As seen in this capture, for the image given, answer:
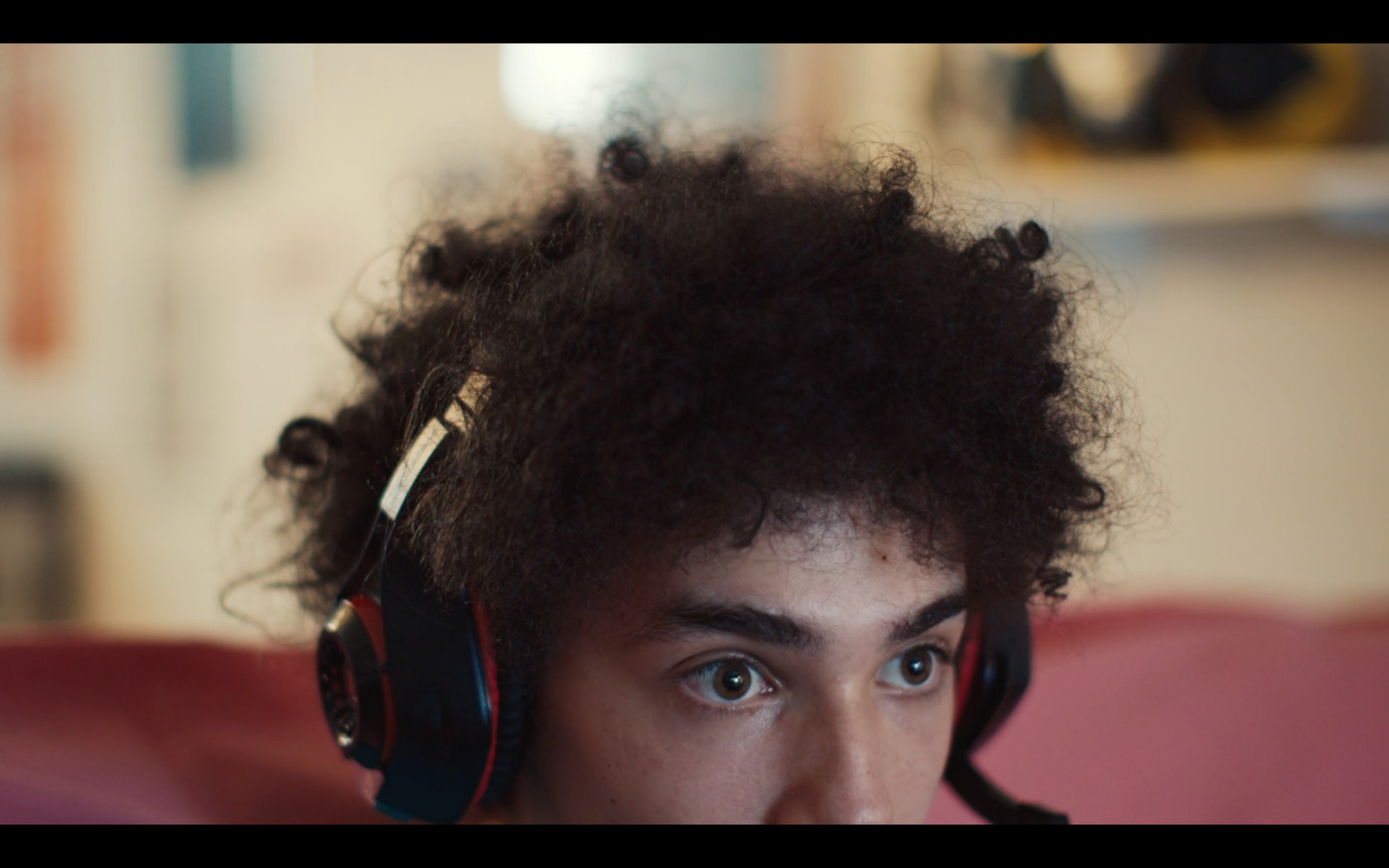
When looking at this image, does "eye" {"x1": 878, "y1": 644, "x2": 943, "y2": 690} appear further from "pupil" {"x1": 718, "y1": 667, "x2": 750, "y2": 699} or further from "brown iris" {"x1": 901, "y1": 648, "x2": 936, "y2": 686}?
"pupil" {"x1": 718, "y1": 667, "x2": 750, "y2": 699}

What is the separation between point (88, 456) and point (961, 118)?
2.88 metres

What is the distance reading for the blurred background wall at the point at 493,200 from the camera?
6.72 feet

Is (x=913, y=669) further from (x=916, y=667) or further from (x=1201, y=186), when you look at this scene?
(x=1201, y=186)

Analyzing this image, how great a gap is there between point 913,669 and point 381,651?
36 cm

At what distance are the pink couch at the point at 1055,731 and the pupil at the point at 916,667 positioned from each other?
1.24ft

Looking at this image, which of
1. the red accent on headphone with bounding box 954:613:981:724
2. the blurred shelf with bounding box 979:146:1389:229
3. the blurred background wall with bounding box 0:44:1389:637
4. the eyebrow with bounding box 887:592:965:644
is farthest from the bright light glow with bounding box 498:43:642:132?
the eyebrow with bounding box 887:592:965:644

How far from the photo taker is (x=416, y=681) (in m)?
0.69

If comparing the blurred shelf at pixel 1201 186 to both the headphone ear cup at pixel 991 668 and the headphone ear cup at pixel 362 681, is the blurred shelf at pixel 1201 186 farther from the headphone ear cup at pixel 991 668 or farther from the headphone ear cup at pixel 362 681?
the headphone ear cup at pixel 362 681

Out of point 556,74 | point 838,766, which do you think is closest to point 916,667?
point 838,766

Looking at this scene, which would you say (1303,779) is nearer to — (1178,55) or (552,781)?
(552,781)

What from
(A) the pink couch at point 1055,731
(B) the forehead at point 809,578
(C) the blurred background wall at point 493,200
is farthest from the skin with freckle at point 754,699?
(A) the pink couch at point 1055,731

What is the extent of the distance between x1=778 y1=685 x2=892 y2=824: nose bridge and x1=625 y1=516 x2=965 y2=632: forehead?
54 mm
